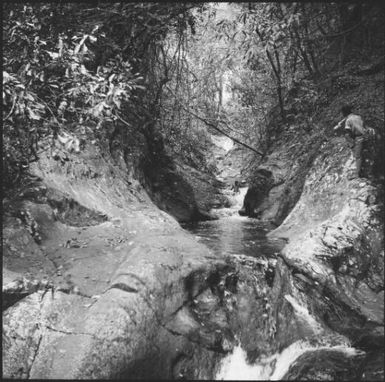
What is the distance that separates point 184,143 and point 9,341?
10.4 m

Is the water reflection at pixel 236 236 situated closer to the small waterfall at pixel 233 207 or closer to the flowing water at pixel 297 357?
the small waterfall at pixel 233 207

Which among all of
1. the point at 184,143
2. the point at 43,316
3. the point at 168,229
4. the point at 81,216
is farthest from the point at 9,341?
the point at 184,143

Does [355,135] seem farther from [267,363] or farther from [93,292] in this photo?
[93,292]

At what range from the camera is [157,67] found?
11.5 meters

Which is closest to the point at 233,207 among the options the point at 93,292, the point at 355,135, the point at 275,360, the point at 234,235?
the point at 234,235

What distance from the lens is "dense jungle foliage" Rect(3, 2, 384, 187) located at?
5.04 metres

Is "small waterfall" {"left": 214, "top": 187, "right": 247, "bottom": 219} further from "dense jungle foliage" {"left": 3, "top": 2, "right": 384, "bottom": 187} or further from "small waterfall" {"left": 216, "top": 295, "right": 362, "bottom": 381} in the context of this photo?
"small waterfall" {"left": 216, "top": 295, "right": 362, "bottom": 381}

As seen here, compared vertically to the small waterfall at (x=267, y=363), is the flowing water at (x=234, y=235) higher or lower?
higher

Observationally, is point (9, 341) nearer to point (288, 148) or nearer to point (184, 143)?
point (288, 148)

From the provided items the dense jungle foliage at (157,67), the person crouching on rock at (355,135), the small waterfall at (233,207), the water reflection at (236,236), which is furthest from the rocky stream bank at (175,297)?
the small waterfall at (233,207)

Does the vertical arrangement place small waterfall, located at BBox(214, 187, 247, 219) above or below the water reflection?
above

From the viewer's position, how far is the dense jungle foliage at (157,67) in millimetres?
5043

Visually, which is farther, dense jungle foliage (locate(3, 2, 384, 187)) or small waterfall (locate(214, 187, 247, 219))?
small waterfall (locate(214, 187, 247, 219))

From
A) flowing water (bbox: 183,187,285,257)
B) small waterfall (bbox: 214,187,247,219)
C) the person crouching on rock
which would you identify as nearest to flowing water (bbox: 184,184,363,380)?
flowing water (bbox: 183,187,285,257)
